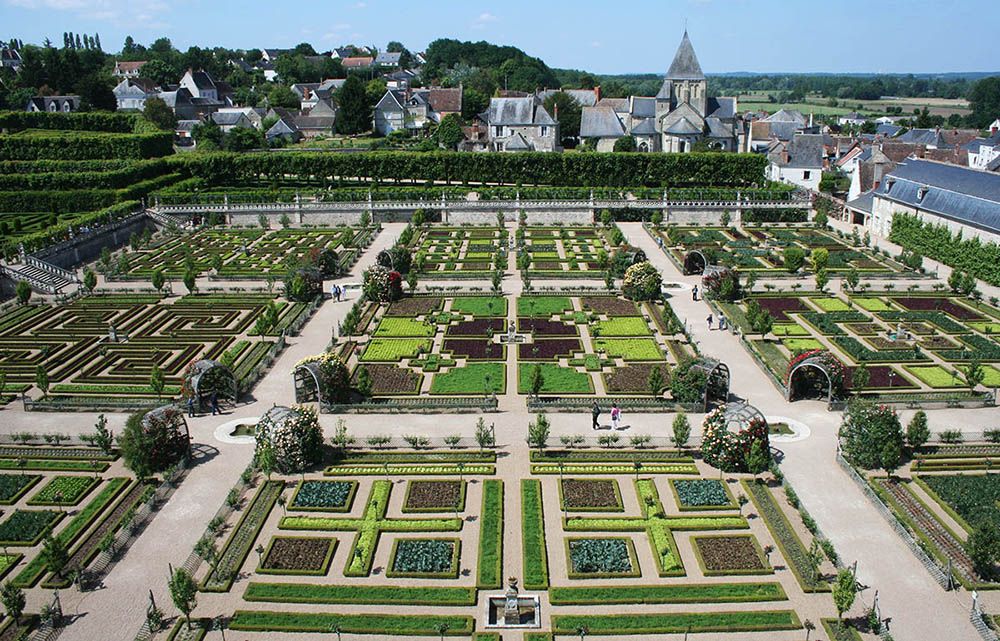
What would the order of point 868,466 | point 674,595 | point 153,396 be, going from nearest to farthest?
point 674,595, point 868,466, point 153,396

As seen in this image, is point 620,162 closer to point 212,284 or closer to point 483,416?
point 212,284

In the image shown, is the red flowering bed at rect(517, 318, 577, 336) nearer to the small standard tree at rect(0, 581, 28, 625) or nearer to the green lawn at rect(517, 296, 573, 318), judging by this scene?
the green lawn at rect(517, 296, 573, 318)

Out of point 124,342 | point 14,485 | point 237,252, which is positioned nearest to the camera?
point 14,485

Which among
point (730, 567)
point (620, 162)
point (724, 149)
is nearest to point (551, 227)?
point (620, 162)

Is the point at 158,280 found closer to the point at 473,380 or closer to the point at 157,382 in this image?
the point at 157,382

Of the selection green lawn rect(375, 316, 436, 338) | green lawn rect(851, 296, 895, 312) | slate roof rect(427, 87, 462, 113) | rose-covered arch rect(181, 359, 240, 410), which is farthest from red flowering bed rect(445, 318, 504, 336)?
slate roof rect(427, 87, 462, 113)

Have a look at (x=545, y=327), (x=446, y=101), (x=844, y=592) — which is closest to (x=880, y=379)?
(x=545, y=327)
